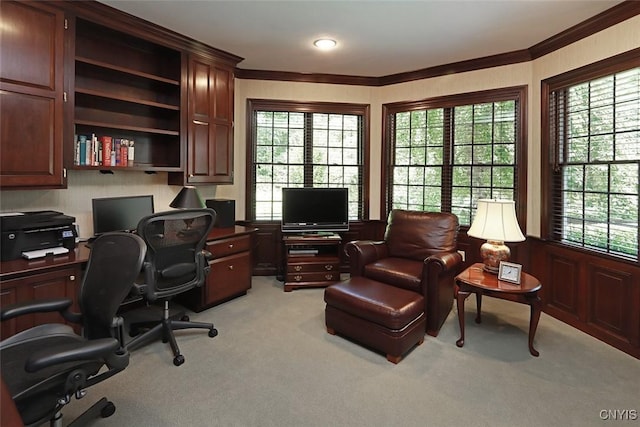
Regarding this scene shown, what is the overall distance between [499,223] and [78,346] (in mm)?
2869

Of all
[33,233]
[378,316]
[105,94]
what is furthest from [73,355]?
[105,94]

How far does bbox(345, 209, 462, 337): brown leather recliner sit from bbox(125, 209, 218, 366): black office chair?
144cm

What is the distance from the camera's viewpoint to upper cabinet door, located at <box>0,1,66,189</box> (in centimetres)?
236

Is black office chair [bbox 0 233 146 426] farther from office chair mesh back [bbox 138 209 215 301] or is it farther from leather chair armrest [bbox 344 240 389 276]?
leather chair armrest [bbox 344 240 389 276]

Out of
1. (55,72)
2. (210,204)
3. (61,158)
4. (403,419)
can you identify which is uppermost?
(55,72)

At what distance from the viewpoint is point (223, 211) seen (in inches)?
156

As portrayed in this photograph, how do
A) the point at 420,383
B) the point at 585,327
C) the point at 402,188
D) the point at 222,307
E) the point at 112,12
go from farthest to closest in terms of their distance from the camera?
1. the point at 402,188
2. the point at 222,307
3. the point at 585,327
4. the point at 112,12
5. the point at 420,383

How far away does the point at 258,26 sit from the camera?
3.19 metres

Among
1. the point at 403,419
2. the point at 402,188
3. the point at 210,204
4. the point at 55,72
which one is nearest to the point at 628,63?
the point at 402,188

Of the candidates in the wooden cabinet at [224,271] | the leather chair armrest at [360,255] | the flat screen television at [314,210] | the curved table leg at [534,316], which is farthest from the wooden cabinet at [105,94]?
the curved table leg at [534,316]

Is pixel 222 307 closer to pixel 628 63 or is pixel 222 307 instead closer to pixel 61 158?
pixel 61 158

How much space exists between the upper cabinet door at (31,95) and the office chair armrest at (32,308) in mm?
1123

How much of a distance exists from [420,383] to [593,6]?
10.3 ft

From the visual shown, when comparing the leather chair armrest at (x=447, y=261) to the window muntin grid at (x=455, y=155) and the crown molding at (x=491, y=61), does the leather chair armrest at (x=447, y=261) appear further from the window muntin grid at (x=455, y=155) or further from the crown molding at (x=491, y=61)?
the crown molding at (x=491, y=61)
